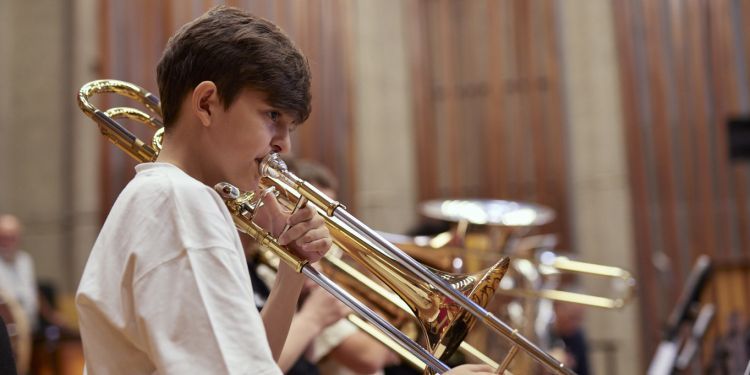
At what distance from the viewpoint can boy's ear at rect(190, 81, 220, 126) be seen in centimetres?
138

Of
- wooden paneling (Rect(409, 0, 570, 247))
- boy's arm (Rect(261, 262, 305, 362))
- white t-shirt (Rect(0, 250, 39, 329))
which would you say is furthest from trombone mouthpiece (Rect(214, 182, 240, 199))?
wooden paneling (Rect(409, 0, 570, 247))

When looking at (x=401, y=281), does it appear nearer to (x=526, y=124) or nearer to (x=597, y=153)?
(x=597, y=153)

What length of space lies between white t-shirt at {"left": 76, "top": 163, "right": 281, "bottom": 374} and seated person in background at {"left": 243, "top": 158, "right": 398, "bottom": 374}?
1.11 meters

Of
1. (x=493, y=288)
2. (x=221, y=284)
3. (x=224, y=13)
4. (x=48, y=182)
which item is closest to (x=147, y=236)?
(x=221, y=284)

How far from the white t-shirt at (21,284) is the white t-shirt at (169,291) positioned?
195 inches

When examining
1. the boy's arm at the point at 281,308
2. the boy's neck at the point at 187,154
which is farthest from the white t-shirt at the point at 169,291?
the boy's arm at the point at 281,308

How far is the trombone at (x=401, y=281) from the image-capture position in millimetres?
1602

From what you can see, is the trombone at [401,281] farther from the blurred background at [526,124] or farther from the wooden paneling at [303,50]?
the wooden paneling at [303,50]

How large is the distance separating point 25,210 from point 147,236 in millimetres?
7867

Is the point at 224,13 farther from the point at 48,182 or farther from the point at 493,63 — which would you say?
the point at 48,182

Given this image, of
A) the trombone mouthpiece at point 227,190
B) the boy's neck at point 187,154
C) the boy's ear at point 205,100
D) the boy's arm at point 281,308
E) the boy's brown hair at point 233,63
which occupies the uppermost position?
the boy's brown hair at point 233,63

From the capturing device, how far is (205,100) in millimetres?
1393

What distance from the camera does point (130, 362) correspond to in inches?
49.1

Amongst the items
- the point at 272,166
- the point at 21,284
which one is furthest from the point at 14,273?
the point at 272,166
